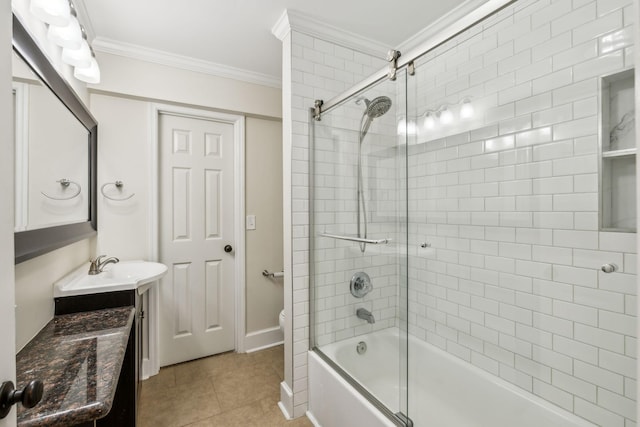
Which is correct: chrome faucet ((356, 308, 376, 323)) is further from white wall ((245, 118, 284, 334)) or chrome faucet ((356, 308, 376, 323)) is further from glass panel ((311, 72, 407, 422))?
white wall ((245, 118, 284, 334))

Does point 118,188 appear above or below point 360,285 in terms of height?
above

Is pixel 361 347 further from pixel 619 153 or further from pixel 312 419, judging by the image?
pixel 619 153

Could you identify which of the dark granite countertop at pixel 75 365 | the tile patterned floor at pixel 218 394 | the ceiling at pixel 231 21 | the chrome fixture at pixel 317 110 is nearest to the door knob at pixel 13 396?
the dark granite countertop at pixel 75 365

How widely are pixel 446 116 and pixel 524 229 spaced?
2.70 feet

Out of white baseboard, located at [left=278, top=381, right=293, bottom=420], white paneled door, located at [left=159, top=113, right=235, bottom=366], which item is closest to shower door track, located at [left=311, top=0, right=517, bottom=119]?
white paneled door, located at [left=159, top=113, right=235, bottom=366]

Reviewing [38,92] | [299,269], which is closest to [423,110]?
[299,269]

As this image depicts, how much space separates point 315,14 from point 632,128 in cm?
172

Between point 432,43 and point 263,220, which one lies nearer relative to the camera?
point 432,43

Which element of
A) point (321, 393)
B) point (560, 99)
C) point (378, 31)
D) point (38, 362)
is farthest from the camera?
point (378, 31)

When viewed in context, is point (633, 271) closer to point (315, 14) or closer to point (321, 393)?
point (321, 393)

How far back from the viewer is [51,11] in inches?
48.7

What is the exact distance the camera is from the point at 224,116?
2.61m

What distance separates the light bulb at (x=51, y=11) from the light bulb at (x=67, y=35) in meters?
0.10

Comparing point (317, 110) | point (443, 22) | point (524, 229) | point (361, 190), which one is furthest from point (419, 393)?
point (443, 22)
